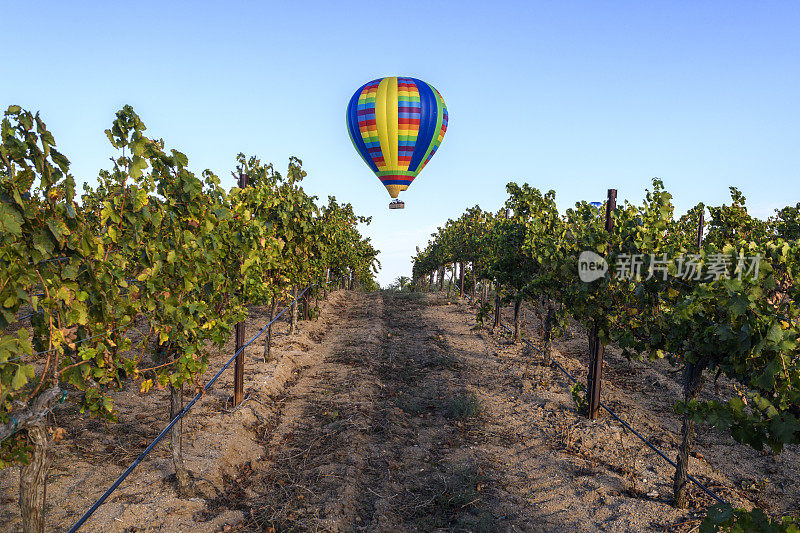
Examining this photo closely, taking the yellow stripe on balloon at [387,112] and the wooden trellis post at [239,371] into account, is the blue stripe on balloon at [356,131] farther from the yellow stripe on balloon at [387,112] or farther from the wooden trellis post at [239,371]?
the wooden trellis post at [239,371]

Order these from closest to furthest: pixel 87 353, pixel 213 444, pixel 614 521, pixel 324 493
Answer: pixel 87 353 → pixel 614 521 → pixel 324 493 → pixel 213 444

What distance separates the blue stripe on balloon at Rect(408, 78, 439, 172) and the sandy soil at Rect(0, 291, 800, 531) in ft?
29.8

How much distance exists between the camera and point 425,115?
18281 millimetres

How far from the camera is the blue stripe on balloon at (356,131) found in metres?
19.1

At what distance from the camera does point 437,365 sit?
43.9 ft

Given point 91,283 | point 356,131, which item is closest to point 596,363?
point 91,283

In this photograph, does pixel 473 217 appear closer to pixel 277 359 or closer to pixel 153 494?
pixel 277 359

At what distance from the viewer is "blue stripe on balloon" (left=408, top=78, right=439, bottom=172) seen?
719 inches

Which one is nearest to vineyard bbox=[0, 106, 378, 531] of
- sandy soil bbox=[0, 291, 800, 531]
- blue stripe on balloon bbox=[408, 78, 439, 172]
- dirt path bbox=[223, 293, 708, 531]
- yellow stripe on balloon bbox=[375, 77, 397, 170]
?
sandy soil bbox=[0, 291, 800, 531]

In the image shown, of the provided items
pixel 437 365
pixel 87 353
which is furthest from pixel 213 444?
pixel 437 365

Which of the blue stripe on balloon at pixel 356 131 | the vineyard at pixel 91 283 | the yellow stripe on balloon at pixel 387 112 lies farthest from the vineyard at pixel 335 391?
the blue stripe on balloon at pixel 356 131

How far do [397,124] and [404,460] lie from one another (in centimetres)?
1297

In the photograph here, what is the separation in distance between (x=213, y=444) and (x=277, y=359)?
Result: 505 centimetres

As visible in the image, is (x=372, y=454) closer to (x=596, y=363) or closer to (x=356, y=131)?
(x=596, y=363)
